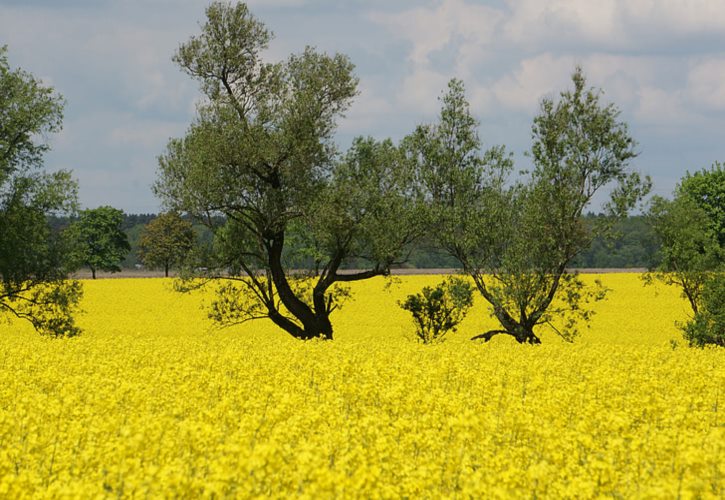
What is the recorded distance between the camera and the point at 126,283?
3004 inches

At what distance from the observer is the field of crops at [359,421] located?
25.5ft

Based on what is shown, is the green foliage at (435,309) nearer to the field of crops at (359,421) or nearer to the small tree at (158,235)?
the field of crops at (359,421)

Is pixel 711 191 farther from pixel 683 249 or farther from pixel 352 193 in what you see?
pixel 352 193

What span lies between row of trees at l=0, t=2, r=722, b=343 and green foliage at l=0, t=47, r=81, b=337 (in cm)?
50

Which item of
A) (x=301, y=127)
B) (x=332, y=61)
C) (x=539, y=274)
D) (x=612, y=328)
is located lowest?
(x=612, y=328)

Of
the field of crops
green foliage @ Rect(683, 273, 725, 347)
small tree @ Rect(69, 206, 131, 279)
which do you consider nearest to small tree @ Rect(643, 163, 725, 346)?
green foliage @ Rect(683, 273, 725, 347)

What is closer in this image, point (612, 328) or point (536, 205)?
point (536, 205)

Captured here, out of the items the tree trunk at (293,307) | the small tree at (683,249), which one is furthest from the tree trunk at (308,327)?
the small tree at (683,249)

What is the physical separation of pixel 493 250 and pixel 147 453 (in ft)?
84.9

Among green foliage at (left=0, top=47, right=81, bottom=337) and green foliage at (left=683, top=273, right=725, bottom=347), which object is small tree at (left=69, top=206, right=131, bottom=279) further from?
green foliage at (left=683, top=273, right=725, bottom=347)

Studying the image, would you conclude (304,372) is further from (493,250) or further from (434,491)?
(493,250)

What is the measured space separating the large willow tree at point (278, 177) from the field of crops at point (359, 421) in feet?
36.3

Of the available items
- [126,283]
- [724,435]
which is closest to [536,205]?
[724,435]

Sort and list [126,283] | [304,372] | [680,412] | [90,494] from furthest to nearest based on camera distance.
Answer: [126,283], [304,372], [680,412], [90,494]
